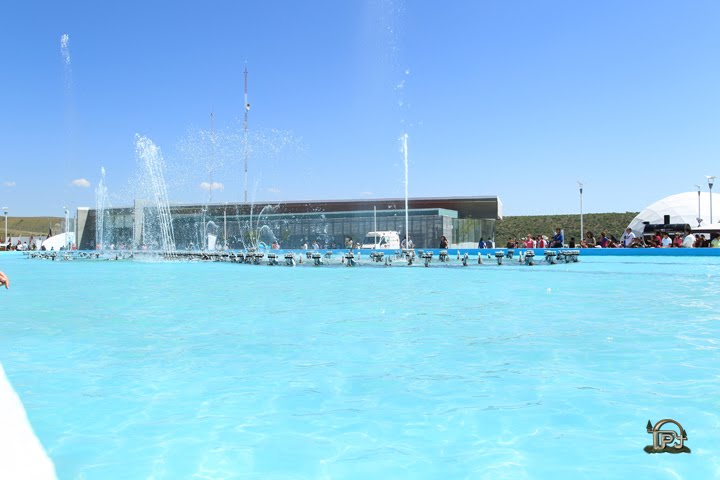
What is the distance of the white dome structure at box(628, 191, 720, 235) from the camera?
6053 centimetres

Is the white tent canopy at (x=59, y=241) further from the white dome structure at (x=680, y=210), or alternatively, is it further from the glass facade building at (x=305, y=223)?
the white dome structure at (x=680, y=210)

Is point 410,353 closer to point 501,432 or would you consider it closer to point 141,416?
point 501,432

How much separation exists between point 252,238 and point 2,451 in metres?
51.3

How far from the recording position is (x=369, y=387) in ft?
21.3

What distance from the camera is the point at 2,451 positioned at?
168 inches

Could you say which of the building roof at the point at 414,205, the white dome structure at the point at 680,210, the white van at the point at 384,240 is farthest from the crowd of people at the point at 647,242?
the white dome structure at the point at 680,210

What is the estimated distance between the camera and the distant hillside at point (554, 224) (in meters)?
87.9

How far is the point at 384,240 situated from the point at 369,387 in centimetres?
3888

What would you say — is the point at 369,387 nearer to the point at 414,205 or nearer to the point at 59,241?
the point at 414,205

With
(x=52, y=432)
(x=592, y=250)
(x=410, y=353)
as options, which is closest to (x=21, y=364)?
(x=52, y=432)

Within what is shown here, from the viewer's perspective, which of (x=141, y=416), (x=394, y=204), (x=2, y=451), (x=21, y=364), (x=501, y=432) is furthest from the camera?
(x=394, y=204)

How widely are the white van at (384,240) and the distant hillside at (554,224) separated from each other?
4381 cm

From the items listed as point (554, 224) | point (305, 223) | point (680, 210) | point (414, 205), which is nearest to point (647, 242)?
point (414, 205)

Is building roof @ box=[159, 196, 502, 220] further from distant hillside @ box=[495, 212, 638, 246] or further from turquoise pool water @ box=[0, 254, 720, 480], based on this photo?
turquoise pool water @ box=[0, 254, 720, 480]
